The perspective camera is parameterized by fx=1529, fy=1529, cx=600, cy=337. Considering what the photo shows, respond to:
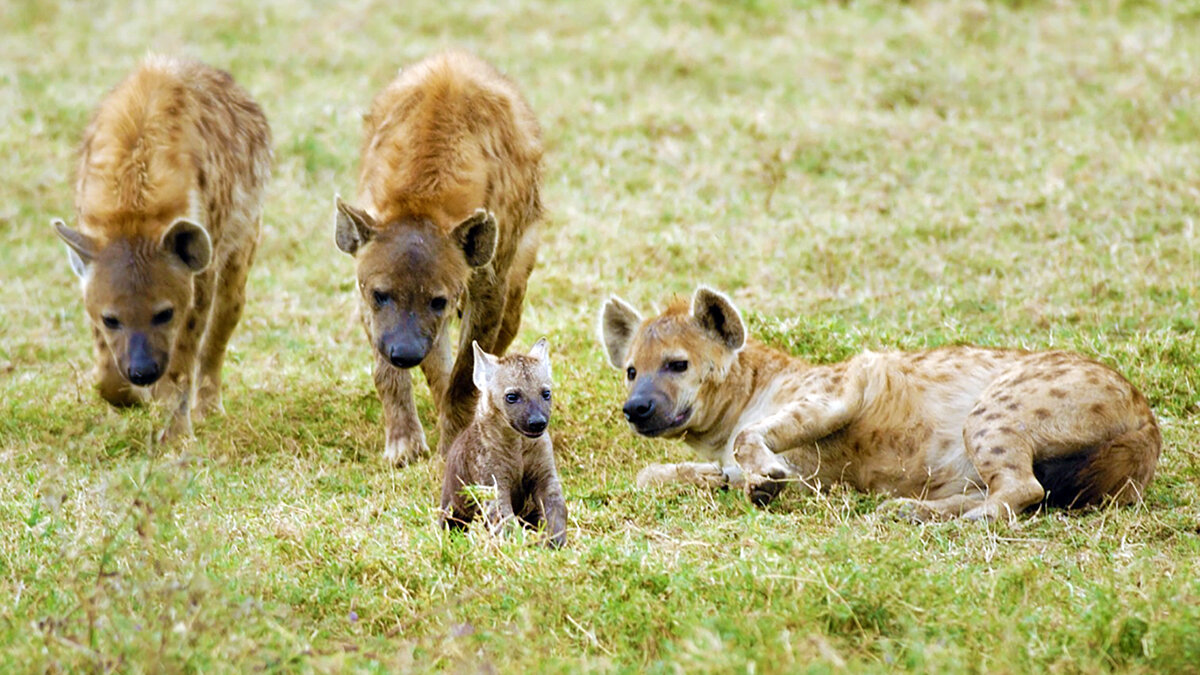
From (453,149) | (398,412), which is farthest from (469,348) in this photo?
(453,149)

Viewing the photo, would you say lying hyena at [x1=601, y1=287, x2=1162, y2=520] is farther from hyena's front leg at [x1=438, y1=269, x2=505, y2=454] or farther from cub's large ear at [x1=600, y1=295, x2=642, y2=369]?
hyena's front leg at [x1=438, y1=269, x2=505, y2=454]

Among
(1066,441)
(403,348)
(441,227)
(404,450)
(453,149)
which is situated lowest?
(404,450)

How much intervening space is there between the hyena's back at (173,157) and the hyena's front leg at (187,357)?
0.22 m

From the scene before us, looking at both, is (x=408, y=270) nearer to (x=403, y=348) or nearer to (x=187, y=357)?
(x=403, y=348)

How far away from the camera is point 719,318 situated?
5.07 m

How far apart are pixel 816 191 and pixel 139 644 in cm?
627

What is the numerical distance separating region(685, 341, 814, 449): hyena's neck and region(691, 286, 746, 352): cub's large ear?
0.36 ft

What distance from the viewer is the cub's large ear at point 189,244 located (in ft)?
17.8

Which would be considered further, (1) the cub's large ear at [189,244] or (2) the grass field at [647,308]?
(1) the cub's large ear at [189,244]

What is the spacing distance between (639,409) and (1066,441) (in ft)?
4.19

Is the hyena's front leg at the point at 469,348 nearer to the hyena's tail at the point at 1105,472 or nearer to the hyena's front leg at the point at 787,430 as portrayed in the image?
the hyena's front leg at the point at 787,430

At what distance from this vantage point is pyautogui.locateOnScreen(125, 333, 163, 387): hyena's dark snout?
211 inches

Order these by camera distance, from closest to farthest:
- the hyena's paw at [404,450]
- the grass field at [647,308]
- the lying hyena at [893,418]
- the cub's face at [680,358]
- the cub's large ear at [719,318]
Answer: the grass field at [647,308] < the lying hyena at [893,418] < the cub's face at [680,358] < the cub's large ear at [719,318] < the hyena's paw at [404,450]

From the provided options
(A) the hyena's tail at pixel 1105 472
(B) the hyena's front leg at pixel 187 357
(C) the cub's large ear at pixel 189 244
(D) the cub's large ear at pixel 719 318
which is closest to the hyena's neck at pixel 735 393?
(D) the cub's large ear at pixel 719 318
